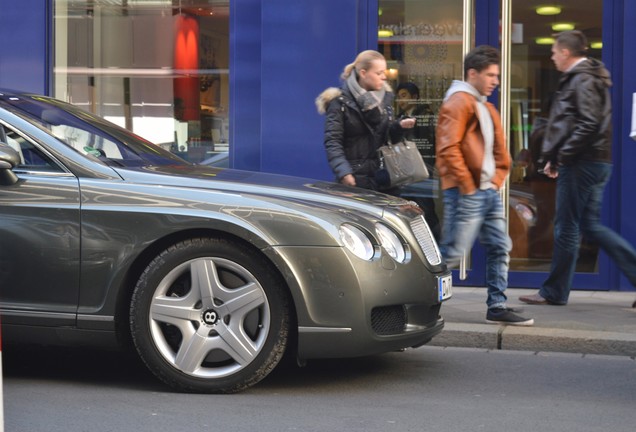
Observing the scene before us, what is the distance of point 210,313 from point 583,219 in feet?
11.6

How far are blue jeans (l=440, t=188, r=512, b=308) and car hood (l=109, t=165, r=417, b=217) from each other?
1.12 metres

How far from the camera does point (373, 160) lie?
746 centimetres

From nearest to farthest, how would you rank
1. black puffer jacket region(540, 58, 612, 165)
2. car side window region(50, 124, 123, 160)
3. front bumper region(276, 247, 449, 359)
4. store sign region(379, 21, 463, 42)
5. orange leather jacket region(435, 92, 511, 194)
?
front bumper region(276, 247, 449, 359) < car side window region(50, 124, 123, 160) < orange leather jacket region(435, 92, 511, 194) < black puffer jacket region(540, 58, 612, 165) < store sign region(379, 21, 463, 42)

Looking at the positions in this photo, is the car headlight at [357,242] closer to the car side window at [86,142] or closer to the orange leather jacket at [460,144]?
the car side window at [86,142]

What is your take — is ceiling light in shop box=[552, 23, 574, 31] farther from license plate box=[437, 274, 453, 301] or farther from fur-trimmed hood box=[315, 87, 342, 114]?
license plate box=[437, 274, 453, 301]

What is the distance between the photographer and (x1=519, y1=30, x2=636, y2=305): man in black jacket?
25.6 feet

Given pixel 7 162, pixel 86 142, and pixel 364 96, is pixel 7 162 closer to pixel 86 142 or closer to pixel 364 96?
pixel 86 142

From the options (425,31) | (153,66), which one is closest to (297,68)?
(425,31)

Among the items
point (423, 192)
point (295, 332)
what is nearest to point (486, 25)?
point (423, 192)

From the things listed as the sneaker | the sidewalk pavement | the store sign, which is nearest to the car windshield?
the sidewalk pavement

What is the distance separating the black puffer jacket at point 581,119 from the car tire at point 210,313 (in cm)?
312

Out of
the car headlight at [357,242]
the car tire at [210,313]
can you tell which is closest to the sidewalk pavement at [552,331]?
the car headlight at [357,242]

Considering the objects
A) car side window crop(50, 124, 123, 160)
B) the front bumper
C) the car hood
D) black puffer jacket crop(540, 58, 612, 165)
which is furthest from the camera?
black puffer jacket crop(540, 58, 612, 165)

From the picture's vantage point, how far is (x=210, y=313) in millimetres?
5574
